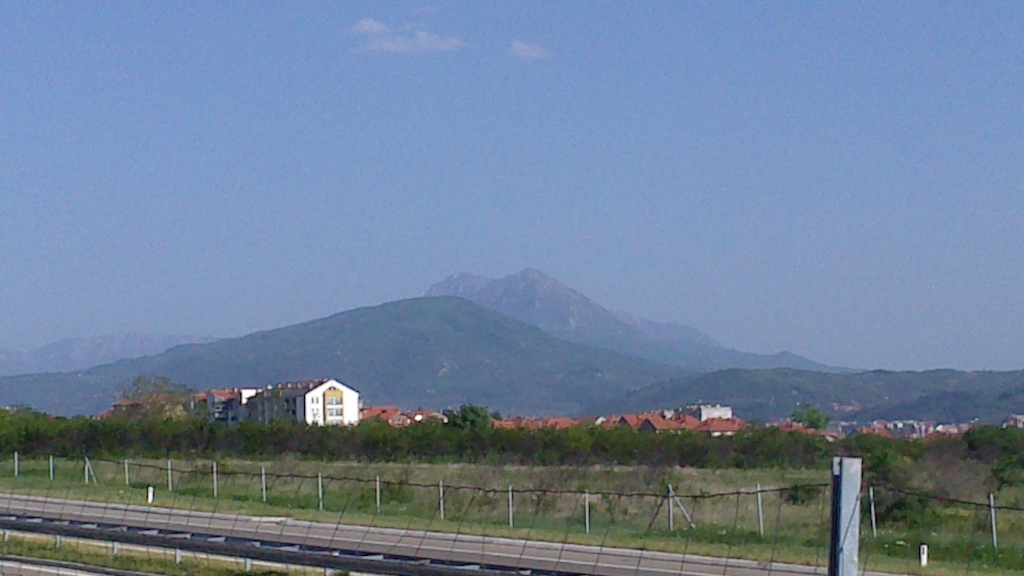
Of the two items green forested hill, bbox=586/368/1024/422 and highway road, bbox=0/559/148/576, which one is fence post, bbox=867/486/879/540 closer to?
highway road, bbox=0/559/148/576

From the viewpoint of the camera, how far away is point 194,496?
1517 inches

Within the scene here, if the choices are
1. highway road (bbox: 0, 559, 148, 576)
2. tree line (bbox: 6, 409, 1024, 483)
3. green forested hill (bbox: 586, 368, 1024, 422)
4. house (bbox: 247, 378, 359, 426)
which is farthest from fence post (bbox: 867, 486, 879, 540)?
house (bbox: 247, 378, 359, 426)

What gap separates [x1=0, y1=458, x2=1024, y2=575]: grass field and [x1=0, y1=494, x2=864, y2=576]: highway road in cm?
108

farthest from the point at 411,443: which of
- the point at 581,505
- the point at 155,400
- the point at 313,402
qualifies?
the point at 313,402

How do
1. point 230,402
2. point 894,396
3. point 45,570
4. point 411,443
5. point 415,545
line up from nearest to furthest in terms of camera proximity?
point 45,570, point 415,545, point 411,443, point 230,402, point 894,396

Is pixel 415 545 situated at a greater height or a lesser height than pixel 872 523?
greater

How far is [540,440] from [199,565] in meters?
40.1

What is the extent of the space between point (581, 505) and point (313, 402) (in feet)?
321

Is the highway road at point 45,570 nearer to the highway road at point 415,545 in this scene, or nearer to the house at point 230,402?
the highway road at point 415,545

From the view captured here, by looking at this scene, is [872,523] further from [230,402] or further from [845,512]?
[230,402]

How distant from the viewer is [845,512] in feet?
18.3

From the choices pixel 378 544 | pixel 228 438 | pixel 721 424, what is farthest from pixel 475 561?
pixel 721 424

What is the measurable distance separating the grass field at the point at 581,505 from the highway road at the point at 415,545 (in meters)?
1.08

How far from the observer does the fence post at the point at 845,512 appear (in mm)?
5543
